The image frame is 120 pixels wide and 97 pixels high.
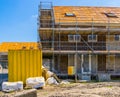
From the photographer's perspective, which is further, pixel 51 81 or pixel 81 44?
pixel 81 44

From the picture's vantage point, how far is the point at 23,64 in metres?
24.9

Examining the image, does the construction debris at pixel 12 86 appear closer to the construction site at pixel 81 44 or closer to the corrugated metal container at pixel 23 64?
the corrugated metal container at pixel 23 64

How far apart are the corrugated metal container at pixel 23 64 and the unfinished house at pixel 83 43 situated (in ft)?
19.2

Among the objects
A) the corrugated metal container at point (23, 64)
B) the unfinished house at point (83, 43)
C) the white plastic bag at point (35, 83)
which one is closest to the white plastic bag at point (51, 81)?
the corrugated metal container at point (23, 64)

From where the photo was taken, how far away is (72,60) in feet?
107

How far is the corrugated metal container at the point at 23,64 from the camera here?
81.1 feet

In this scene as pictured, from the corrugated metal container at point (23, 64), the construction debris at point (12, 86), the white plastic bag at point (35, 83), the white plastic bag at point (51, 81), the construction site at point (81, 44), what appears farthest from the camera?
the construction site at point (81, 44)

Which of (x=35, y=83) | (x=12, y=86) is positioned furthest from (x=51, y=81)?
(x=12, y=86)

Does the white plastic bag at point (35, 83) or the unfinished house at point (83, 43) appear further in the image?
the unfinished house at point (83, 43)

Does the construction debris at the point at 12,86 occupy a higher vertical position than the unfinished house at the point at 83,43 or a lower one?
lower

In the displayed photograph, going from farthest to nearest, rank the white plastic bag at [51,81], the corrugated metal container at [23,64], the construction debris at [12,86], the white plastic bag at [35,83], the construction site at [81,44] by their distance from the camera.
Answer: the construction site at [81,44] → the white plastic bag at [51,81] → the corrugated metal container at [23,64] → the white plastic bag at [35,83] → the construction debris at [12,86]

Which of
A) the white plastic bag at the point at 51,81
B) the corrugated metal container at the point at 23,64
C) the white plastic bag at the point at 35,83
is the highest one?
the corrugated metal container at the point at 23,64

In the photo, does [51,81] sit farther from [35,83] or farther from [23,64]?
[35,83]

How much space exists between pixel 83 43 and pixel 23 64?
9.66 metres
